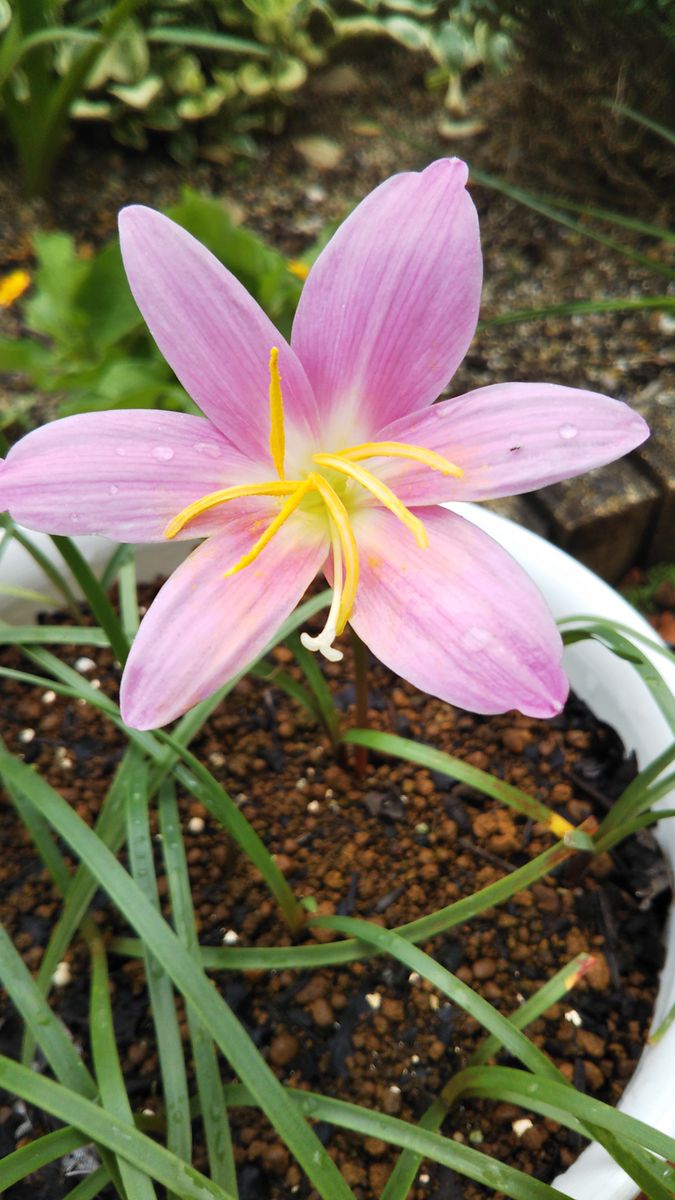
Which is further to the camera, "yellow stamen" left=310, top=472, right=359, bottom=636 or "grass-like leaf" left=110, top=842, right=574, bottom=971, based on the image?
"grass-like leaf" left=110, top=842, right=574, bottom=971

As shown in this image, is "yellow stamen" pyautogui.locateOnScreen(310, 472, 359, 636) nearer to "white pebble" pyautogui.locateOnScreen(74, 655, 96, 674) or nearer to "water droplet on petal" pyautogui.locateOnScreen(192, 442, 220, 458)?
"water droplet on petal" pyautogui.locateOnScreen(192, 442, 220, 458)

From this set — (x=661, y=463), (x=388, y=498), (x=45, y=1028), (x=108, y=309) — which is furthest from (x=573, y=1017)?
(x=108, y=309)

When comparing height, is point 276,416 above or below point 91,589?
above

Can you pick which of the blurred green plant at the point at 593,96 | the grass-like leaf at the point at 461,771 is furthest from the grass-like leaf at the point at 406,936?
the blurred green plant at the point at 593,96

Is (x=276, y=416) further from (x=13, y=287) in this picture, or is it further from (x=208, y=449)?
(x=13, y=287)

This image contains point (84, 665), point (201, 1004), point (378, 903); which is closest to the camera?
point (201, 1004)

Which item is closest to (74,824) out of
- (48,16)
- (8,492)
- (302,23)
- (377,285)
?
(8,492)

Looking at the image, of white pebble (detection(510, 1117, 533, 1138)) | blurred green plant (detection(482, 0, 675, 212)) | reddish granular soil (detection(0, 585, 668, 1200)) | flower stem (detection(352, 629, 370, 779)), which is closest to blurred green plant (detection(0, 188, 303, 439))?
reddish granular soil (detection(0, 585, 668, 1200))
